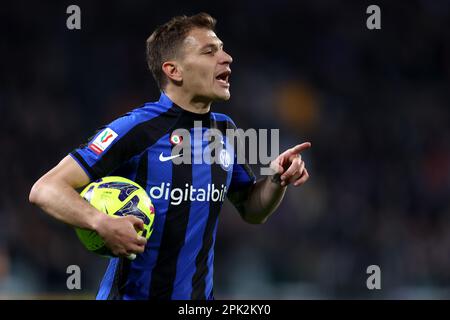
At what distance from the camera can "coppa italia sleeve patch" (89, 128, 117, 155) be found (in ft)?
13.2

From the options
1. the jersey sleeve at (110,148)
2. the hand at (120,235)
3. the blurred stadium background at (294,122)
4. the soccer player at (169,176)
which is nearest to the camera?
the hand at (120,235)

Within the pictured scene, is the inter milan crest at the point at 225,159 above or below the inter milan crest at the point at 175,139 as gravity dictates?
below

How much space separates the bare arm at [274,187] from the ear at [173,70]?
0.73m

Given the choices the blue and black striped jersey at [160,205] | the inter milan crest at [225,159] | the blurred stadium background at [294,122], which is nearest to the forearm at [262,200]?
the inter milan crest at [225,159]

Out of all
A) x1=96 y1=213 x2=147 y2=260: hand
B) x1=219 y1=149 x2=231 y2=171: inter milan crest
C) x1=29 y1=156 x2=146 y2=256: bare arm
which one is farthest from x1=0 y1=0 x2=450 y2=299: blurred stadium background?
x1=96 y1=213 x2=147 y2=260: hand

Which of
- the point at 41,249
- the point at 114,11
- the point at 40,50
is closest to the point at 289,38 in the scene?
the point at 114,11

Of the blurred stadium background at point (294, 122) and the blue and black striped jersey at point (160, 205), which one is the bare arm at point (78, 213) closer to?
the blue and black striped jersey at point (160, 205)

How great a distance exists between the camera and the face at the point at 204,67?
4449 mm

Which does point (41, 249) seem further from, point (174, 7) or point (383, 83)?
point (383, 83)

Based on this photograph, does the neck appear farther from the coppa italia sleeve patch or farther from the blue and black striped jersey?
the coppa italia sleeve patch

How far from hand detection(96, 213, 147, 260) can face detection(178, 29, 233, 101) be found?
3.57ft

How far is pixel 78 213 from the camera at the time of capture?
3.71m

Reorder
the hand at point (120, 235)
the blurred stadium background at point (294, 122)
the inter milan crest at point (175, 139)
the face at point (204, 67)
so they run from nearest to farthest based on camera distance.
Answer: the hand at point (120, 235)
the inter milan crest at point (175, 139)
the face at point (204, 67)
the blurred stadium background at point (294, 122)

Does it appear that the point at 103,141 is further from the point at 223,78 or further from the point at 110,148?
the point at 223,78
